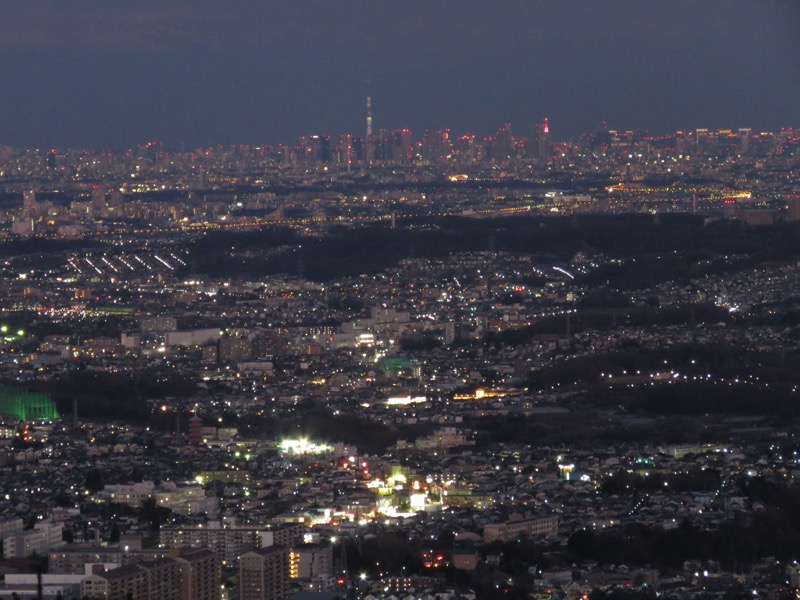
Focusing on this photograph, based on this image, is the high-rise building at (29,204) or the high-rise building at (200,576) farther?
the high-rise building at (29,204)

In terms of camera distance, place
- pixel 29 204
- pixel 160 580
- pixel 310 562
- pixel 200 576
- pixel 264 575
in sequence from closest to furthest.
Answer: pixel 160 580
pixel 200 576
pixel 264 575
pixel 310 562
pixel 29 204

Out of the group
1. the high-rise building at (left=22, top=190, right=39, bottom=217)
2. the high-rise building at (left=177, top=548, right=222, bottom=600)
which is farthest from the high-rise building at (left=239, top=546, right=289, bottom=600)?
the high-rise building at (left=22, top=190, right=39, bottom=217)

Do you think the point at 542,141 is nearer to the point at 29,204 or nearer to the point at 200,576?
the point at 29,204

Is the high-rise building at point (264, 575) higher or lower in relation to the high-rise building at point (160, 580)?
lower

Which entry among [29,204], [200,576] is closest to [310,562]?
[200,576]

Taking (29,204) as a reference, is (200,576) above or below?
above

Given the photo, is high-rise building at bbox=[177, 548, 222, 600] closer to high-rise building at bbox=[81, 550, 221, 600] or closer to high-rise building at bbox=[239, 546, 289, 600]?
high-rise building at bbox=[81, 550, 221, 600]

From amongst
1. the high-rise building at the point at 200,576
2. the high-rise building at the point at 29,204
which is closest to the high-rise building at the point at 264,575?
the high-rise building at the point at 200,576

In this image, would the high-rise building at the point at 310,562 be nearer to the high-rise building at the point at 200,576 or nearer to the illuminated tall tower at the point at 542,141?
the high-rise building at the point at 200,576

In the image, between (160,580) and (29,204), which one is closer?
(160,580)
